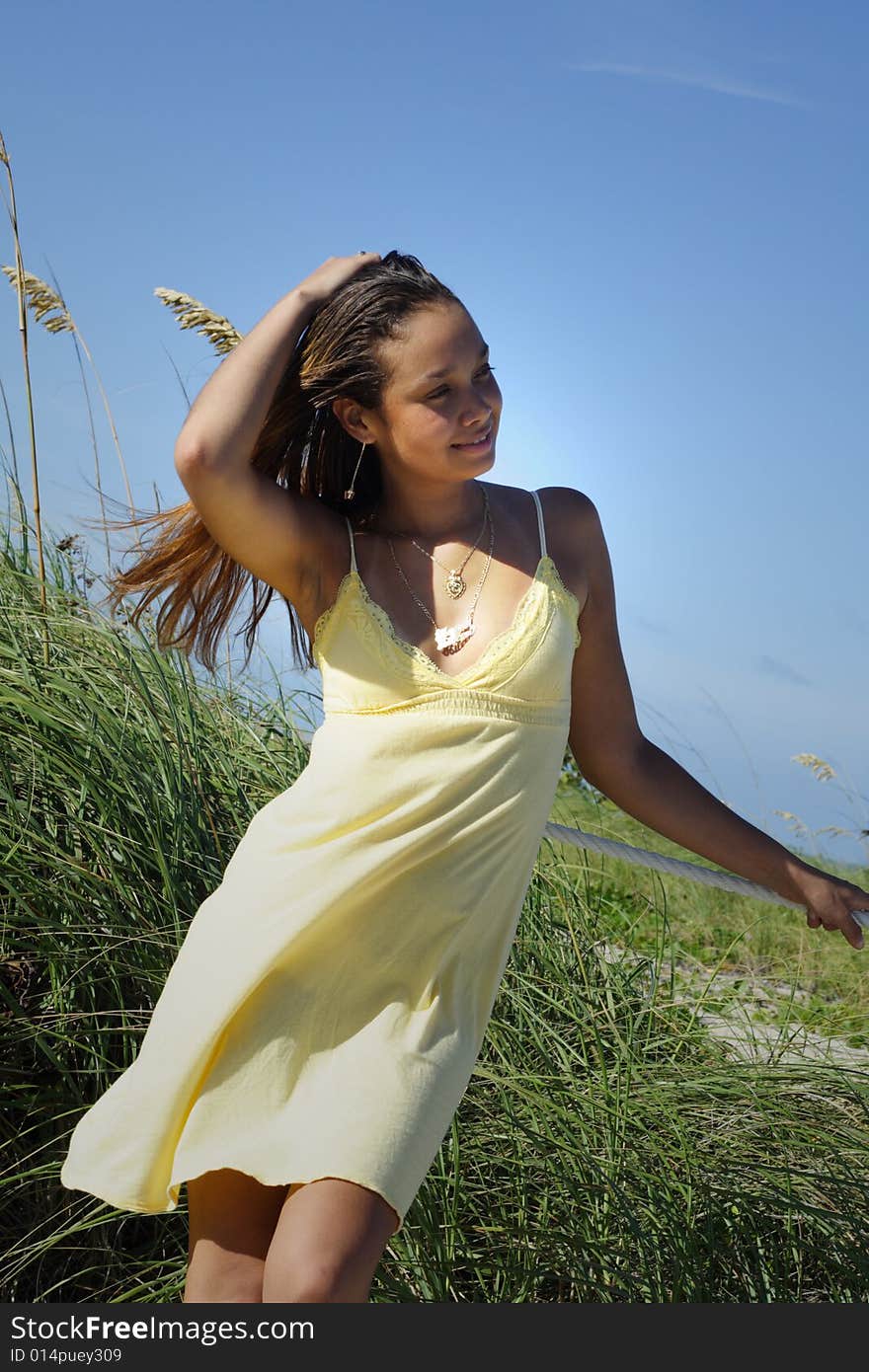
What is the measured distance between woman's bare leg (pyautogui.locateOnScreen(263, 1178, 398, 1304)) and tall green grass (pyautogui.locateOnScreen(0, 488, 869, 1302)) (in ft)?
2.32

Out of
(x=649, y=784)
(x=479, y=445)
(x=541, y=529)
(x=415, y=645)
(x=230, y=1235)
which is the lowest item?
(x=230, y=1235)

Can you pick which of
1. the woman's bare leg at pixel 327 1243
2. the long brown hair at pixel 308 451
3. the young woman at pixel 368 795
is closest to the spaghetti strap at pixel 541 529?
the young woman at pixel 368 795

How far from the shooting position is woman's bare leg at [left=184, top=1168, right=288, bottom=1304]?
178 centimetres

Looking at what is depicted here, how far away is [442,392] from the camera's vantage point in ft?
6.84

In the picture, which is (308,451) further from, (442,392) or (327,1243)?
(327,1243)

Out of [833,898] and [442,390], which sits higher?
[442,390]

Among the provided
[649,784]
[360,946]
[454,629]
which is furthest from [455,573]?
[360,946]

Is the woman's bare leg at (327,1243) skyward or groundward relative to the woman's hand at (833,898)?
groundward

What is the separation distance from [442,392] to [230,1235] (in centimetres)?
127

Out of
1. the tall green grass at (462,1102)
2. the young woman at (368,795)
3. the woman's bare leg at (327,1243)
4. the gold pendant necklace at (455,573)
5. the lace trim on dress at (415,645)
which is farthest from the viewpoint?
the tall green grass at (462,1102)

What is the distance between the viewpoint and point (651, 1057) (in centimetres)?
304

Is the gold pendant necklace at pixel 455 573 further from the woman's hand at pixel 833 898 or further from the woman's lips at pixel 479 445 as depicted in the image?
the woman's hand at pixel 833 898

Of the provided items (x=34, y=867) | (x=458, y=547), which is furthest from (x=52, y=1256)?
(x=458, y=547)

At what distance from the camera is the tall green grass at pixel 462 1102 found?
2406 millimetres
